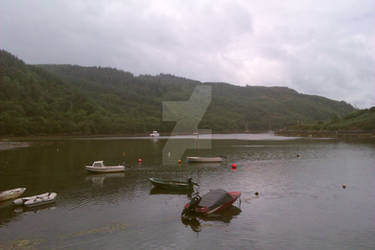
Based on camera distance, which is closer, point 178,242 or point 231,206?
point 178,242

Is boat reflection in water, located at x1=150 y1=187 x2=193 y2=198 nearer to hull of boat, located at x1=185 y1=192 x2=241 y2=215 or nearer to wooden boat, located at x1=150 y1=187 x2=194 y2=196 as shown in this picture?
wooden boat, located at x1=150 y1=187 x2=194 y2=196

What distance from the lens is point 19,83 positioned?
17112 cm

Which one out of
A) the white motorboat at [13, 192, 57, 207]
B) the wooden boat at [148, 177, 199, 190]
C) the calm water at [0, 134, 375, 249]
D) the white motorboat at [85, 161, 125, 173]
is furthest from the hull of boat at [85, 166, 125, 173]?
the white motorboat at [13, 192, 57, 207]

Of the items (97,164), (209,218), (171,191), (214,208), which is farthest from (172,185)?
(97,164)

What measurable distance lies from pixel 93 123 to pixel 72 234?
5992 inches

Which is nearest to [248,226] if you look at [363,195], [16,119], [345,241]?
[345,241]

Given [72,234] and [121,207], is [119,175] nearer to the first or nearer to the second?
[121,207]

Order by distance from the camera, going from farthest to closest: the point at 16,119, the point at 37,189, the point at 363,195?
the point at 16,119, the point at 37,189, the point at 363,195

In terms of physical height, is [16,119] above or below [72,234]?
above

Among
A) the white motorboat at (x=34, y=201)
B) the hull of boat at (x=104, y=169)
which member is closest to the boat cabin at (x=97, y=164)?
the hull of boat at (x=104, y=169)

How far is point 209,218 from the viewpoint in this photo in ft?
78.5

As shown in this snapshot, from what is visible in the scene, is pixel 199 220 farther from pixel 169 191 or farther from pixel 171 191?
pixel 169 191

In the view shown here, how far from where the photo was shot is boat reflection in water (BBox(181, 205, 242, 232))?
2247 centimetres

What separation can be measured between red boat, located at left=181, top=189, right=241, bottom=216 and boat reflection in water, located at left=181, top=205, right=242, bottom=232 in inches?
13.1
